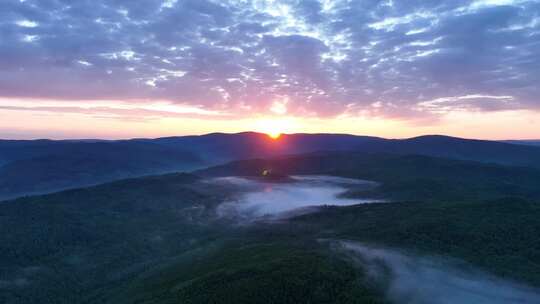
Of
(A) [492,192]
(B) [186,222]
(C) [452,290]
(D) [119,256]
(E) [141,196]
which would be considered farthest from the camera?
(E) [141,196]

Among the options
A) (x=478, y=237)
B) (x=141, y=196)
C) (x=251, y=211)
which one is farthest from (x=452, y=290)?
(x=141, y=196)

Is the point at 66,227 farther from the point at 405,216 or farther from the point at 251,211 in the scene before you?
the point at 405,216

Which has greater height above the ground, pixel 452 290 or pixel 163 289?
pixel 452 290

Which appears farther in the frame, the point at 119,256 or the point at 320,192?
the point at 320,192

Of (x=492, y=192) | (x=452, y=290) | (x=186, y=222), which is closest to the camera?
(x=452, y=290)

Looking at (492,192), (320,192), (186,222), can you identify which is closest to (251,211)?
(186,222)

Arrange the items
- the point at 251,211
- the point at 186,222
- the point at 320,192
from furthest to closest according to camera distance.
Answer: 1. the point at 320,192
2. the point at 251,211
3. the point at 186,222

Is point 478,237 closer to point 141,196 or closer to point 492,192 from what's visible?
point 492,192

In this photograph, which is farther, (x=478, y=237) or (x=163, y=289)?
(x=478, y=237)

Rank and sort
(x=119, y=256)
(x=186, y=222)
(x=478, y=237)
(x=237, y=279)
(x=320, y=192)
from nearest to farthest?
(x=237, y=279)
(x=478, y=237)
(x=119, y=256)
(x=186, y=222)
(x=320, y=192)
